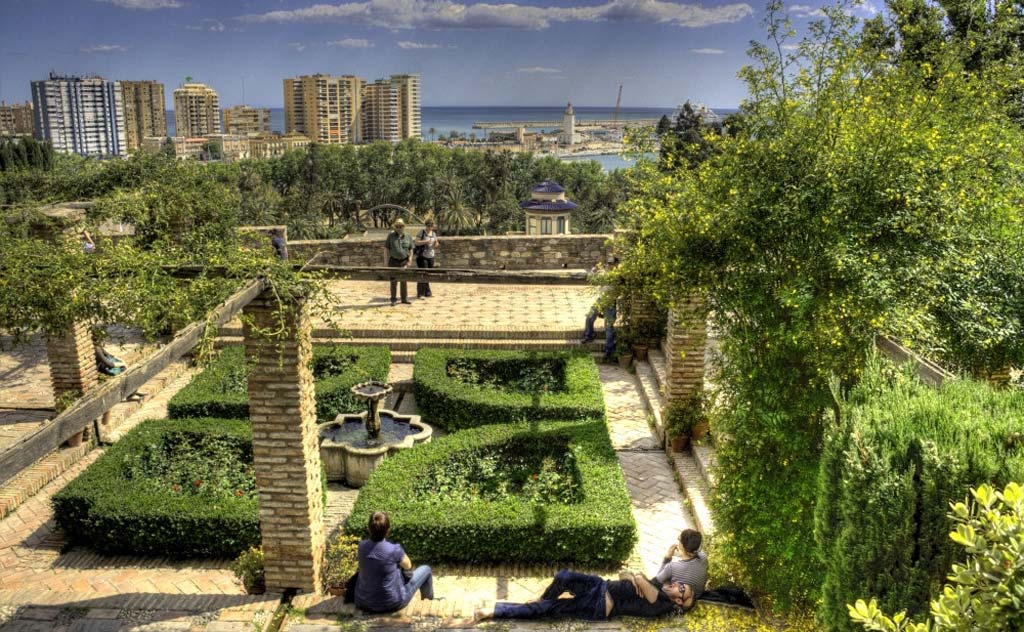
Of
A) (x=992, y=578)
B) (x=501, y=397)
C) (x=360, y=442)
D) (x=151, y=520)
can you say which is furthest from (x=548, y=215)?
(x=992, y=578)

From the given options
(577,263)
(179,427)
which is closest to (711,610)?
(179,427)

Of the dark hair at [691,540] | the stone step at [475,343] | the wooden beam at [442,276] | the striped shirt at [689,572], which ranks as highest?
the wooden beam at [442,276]

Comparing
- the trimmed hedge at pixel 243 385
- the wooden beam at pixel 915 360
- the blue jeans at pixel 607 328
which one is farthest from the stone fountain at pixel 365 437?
the wooden beam at pixel 915 360

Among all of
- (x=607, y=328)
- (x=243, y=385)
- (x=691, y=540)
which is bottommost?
(x=243, y=385)

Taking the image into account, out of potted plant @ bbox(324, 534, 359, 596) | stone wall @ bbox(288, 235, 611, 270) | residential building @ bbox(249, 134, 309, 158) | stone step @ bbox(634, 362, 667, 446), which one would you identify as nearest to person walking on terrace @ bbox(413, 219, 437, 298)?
stone wall @ bbox(288, 235, 611, 270)

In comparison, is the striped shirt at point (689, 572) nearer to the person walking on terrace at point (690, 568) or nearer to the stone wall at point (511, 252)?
the person walking on terrace at point (690, 568)

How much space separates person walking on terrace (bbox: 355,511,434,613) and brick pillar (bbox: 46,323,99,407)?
551cm

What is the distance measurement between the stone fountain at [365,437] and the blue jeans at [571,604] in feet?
9.70

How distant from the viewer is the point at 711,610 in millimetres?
5473

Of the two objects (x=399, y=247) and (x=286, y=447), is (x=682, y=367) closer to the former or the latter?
(x=286, y=447)

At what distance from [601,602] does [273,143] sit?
189m

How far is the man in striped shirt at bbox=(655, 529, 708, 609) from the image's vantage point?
550cm

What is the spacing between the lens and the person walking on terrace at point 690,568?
18.0ft

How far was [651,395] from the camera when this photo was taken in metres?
10.3
